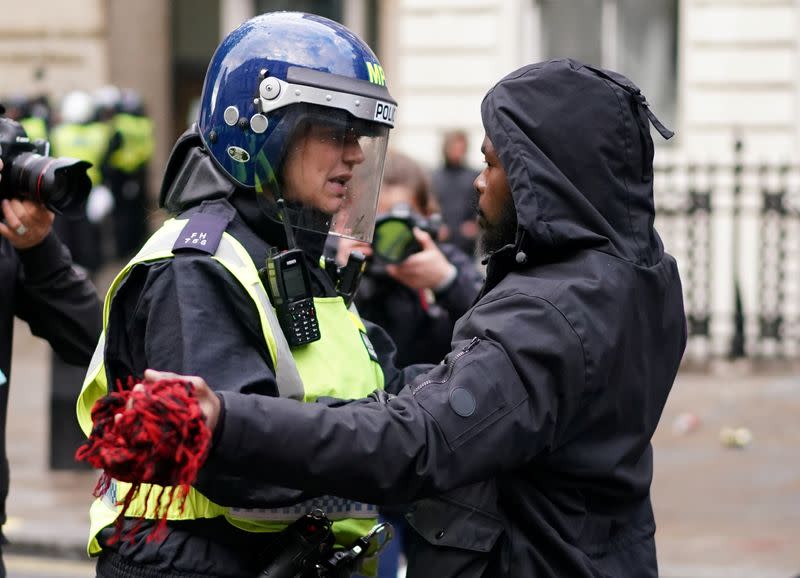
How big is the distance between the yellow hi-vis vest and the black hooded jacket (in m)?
0.28

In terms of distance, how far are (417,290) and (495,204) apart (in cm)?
221

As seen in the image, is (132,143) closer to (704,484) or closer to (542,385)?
(704,484)

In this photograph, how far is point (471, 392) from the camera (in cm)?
223

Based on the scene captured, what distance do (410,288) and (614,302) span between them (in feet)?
7.82

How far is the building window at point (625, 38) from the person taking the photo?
12984mm

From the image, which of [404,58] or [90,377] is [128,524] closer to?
[90,377]

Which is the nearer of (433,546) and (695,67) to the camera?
(433,546)

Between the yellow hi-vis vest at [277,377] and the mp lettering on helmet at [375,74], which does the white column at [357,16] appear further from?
the yellow hi-vis vest at [277,377]

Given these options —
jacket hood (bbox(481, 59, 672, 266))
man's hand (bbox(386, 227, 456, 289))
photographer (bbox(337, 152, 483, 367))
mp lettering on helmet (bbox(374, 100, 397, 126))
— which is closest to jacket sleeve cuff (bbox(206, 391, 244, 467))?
jacket hood (bbox(481, 59, 672, 266))

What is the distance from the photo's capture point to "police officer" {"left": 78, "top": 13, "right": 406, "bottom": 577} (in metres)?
2.45

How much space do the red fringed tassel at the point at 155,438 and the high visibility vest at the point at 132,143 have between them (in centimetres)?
1339

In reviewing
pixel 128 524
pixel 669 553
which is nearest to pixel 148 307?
pixel 128 524

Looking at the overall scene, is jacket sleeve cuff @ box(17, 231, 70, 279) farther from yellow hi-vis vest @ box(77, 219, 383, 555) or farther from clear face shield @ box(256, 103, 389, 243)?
clear face shield @ box(256, 103, 389, 243)

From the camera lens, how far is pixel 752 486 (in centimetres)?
782
